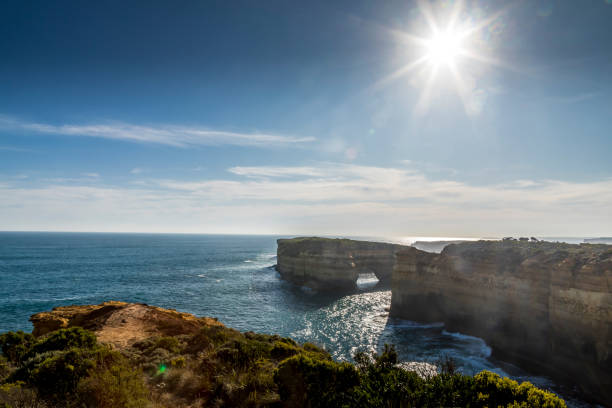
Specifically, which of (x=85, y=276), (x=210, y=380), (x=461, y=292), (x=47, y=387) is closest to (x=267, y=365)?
(x=210, y=380)

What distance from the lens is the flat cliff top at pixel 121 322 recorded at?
18.7m

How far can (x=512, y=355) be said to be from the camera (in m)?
27.8

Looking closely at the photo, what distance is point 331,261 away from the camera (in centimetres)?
6159

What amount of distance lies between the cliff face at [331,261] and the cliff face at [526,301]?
1425cm

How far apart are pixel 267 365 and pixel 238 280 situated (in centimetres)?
5777

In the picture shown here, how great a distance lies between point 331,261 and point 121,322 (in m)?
45.4

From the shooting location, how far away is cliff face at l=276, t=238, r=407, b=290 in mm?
61000

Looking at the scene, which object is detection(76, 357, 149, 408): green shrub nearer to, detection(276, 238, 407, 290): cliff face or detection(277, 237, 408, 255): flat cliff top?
detection(276, 238, 407, 290): cliff face

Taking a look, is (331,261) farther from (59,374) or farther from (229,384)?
(59,374)

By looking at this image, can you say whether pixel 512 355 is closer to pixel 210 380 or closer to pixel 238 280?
pixel 210 380

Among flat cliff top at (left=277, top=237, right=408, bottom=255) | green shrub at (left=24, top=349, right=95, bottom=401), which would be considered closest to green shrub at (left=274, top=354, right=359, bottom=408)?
green shrub at (left=24, top=349, right=95, bottom=401)

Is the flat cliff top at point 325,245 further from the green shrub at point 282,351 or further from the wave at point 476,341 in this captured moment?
the green shrub at point 282,351

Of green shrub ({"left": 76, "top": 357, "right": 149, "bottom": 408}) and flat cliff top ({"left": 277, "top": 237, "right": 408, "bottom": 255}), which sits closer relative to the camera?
green shrub ({"left": 76, "top": 357, "right": 149, "bottom": 408})

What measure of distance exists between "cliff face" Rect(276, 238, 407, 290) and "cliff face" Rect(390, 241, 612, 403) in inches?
561
